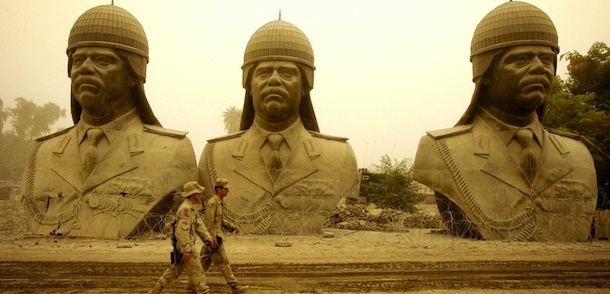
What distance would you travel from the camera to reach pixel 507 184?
10.5 meters

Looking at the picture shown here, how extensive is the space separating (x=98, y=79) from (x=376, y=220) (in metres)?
8.49

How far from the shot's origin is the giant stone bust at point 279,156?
10688mm

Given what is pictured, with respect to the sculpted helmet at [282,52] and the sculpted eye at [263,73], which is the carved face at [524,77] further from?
the sculpted eye at [263,73]

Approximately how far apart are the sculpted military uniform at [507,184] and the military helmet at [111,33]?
258 inches

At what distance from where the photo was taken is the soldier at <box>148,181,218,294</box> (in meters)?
5.39

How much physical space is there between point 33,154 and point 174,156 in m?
3.20

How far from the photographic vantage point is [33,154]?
11.2 m

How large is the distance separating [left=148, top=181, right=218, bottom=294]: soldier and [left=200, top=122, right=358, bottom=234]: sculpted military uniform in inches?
191

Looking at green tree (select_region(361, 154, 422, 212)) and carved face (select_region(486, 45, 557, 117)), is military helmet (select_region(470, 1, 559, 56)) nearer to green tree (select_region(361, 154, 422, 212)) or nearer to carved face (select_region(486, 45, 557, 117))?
carved face (select_region(486, 45, 557, 117))

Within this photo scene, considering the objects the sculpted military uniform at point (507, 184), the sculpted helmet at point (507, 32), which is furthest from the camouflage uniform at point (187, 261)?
the sculpted helmet at point (507, 32)

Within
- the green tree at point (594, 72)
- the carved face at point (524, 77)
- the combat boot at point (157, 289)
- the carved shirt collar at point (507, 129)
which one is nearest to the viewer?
the combat boot at point (157, 289)

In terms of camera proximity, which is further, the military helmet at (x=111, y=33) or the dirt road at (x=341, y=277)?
the military helmet at (x=111, y=33)

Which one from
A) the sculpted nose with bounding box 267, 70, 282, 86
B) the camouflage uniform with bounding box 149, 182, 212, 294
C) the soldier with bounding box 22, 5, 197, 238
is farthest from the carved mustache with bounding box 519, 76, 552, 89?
the camouflage uniform with bounding box 149, 182, 212, 294

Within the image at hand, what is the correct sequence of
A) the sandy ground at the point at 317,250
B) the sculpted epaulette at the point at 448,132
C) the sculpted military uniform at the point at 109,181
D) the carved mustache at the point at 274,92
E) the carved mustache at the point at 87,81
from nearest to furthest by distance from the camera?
the sandy ground at the point at 317,250, the sculpted military uniform at the point at 109,181, the carved mustache at the point at 87,81, the carved mustache at the point at 274,92, the sculpted epaulette at the point at 448,132
